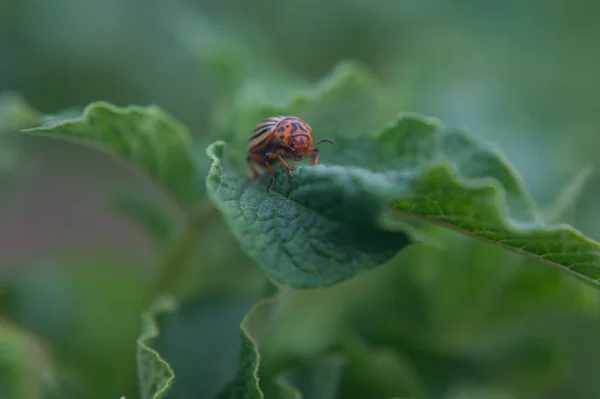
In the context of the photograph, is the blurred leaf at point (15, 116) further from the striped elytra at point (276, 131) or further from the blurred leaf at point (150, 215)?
the striped elytra at point (276, 131)

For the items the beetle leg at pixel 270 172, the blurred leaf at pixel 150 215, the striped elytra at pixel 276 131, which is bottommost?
the beetle leg at pixel 270 172

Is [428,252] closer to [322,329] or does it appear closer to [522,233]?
[322,329]

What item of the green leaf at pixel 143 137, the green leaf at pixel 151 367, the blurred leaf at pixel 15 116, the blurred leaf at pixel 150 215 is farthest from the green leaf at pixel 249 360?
the blurred leaf at pixel 15 116

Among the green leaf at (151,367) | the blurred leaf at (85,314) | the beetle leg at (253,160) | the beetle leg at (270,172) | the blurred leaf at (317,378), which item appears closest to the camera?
the green leaf at (151,367)

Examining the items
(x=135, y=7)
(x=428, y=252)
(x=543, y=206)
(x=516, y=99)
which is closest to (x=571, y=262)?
(x=428, y=252)

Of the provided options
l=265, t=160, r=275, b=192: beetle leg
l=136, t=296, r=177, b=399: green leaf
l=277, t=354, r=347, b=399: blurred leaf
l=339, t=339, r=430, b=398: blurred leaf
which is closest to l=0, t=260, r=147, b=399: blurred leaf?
l=136, t=296, r=177, b=399: green leaf

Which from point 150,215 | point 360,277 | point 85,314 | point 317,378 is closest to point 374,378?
point 317,378

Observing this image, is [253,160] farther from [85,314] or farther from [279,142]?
[85,314]
